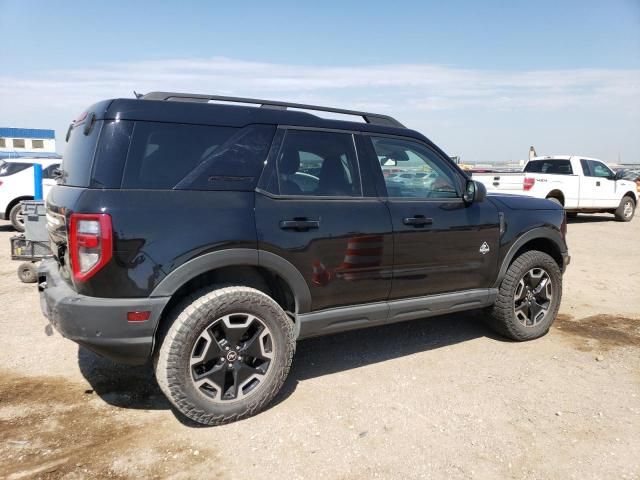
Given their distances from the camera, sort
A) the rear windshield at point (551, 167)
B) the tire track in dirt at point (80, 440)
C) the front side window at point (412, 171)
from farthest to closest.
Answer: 1. the rear windshield at point (551, 167)
2. the front side window at point (412, 171)
3. the tire track in dirt at point (80, 440)

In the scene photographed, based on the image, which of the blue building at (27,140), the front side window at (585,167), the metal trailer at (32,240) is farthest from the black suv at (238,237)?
the blue building at (27,140)

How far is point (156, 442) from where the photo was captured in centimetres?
289

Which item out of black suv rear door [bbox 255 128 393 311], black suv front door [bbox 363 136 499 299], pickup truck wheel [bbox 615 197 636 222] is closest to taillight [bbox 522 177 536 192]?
pickup truck wheel [bbox 615 197 636 222]

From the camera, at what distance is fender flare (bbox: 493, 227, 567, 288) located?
171 inches

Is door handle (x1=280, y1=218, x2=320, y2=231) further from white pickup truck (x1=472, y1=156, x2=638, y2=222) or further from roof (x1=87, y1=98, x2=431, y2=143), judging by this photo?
white pickup truck (x1=472, y1=156, x2=638, y2=222)

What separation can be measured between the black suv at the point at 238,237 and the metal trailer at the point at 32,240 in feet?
10.6

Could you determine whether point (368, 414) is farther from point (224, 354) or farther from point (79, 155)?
point (79, 155)

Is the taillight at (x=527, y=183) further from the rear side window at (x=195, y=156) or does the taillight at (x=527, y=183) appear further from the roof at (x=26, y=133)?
the roof at (x=26, y=133)

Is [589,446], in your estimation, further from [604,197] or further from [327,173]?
[604,197]

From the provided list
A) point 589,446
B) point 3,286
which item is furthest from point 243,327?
point 3,286

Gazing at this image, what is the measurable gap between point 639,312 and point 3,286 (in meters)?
7.62

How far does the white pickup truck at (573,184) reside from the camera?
1261 centimetres

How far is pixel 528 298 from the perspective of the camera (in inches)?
181

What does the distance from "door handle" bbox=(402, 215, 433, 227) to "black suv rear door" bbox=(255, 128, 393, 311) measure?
175mm
